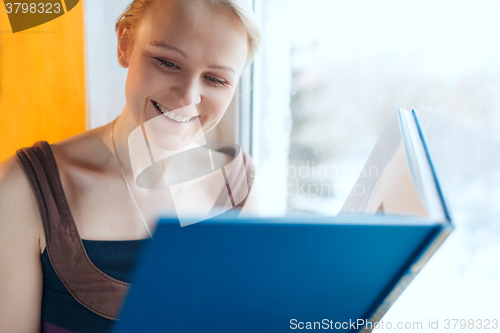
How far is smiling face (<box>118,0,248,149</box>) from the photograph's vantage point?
64 cm

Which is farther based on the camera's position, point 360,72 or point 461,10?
point 360,72

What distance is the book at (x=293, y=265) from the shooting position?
0.27m

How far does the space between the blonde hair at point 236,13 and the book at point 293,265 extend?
438mm

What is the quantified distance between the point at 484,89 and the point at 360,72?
0.27 metres

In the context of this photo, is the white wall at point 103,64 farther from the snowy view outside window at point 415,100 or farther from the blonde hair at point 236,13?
the snowy view outside window at point 415,100

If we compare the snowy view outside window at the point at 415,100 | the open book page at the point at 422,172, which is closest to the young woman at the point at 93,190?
the snowy view outside window at the point at 415,100

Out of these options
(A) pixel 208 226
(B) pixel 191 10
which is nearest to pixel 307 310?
(A) pixel 208 226

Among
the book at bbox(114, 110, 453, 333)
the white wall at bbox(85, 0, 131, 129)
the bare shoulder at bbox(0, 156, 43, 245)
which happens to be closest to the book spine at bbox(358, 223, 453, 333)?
the book at bbox(114, 110, 453, 333)

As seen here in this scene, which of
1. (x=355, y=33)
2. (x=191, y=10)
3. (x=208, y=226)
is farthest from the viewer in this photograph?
(x=355, y=33)

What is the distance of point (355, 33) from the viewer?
0.88m

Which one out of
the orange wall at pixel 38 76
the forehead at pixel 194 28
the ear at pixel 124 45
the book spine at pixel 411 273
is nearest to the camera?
the book spine at pixel 411 273

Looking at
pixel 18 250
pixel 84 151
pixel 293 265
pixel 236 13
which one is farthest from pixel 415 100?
pixel 18 250

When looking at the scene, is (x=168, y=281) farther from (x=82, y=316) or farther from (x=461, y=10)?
(x=461, y=10)

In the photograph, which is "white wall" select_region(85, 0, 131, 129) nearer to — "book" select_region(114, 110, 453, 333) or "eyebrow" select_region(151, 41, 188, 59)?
"eyebrow" select_region(151, 41, 188, 59)
